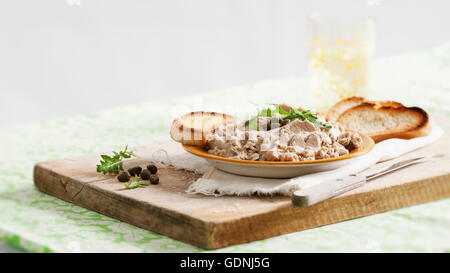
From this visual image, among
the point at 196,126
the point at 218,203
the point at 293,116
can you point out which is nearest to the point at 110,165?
the point at 196,126

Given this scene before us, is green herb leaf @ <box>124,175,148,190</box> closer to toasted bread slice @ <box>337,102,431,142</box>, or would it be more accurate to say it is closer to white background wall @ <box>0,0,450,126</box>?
toasted bread slice @ <box>337,102,431,142</box>

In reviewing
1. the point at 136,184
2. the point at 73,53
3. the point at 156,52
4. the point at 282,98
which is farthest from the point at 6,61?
the point at 136,184

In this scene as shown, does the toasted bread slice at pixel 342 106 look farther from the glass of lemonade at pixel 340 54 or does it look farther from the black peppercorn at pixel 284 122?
the black peppercorn at pixel 284 122

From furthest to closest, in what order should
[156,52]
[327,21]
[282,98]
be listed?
1. [156,52]
2. [282,98]
3. [327,21]

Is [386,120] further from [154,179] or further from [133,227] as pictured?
[133,227]

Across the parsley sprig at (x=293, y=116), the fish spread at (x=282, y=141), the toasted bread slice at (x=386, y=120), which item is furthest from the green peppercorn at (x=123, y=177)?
the toasted bread slice at (x=386, y=120)

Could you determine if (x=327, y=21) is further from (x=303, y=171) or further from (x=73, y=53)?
(x=73, y=53)

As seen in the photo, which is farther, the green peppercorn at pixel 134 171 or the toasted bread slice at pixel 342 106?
the toasted bread slice at pixel 342 106
